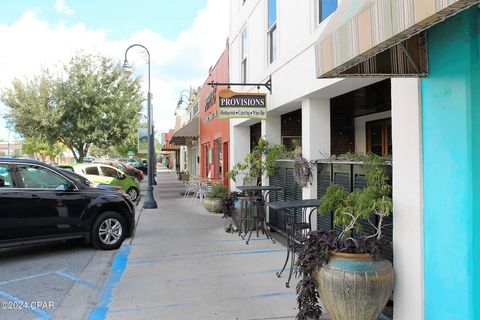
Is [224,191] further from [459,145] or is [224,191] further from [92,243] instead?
[459,145]

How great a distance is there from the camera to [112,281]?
5934 millimetres

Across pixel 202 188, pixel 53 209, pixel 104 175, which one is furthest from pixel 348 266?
pixel 104 175

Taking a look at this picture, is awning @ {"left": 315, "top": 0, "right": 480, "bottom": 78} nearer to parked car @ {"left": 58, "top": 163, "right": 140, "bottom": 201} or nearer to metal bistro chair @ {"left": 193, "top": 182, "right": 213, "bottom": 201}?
metal bistro chair @ {"left": 193, "top": 182, "right": 213, "bottom": 201}

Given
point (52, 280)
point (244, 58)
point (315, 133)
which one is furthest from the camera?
point (244, 58)

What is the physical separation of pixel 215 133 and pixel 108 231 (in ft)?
30.8

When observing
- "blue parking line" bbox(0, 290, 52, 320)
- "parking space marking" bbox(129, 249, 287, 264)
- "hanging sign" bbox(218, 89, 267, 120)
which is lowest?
"blue parking line" bbox(0, 290, 52, 320)

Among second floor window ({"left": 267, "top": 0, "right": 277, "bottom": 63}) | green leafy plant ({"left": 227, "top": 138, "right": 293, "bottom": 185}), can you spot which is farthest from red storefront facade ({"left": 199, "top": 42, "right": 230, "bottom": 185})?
second floor window ({"left": 267, "top": 0, "right": 277, "bottom": 63})

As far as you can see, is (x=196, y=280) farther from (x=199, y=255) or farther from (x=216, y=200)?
(x=216, y=200)

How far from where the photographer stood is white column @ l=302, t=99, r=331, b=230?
7.04 m

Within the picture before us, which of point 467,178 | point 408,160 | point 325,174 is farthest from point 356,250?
point 325,174

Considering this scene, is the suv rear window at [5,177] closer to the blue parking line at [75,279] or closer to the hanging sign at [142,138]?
the blue parking line at [75,279]

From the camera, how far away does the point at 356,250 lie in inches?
158

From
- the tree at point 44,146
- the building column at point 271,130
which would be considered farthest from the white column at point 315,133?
the tree at point 44,146

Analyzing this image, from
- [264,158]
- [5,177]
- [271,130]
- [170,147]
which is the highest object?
[170,147]
